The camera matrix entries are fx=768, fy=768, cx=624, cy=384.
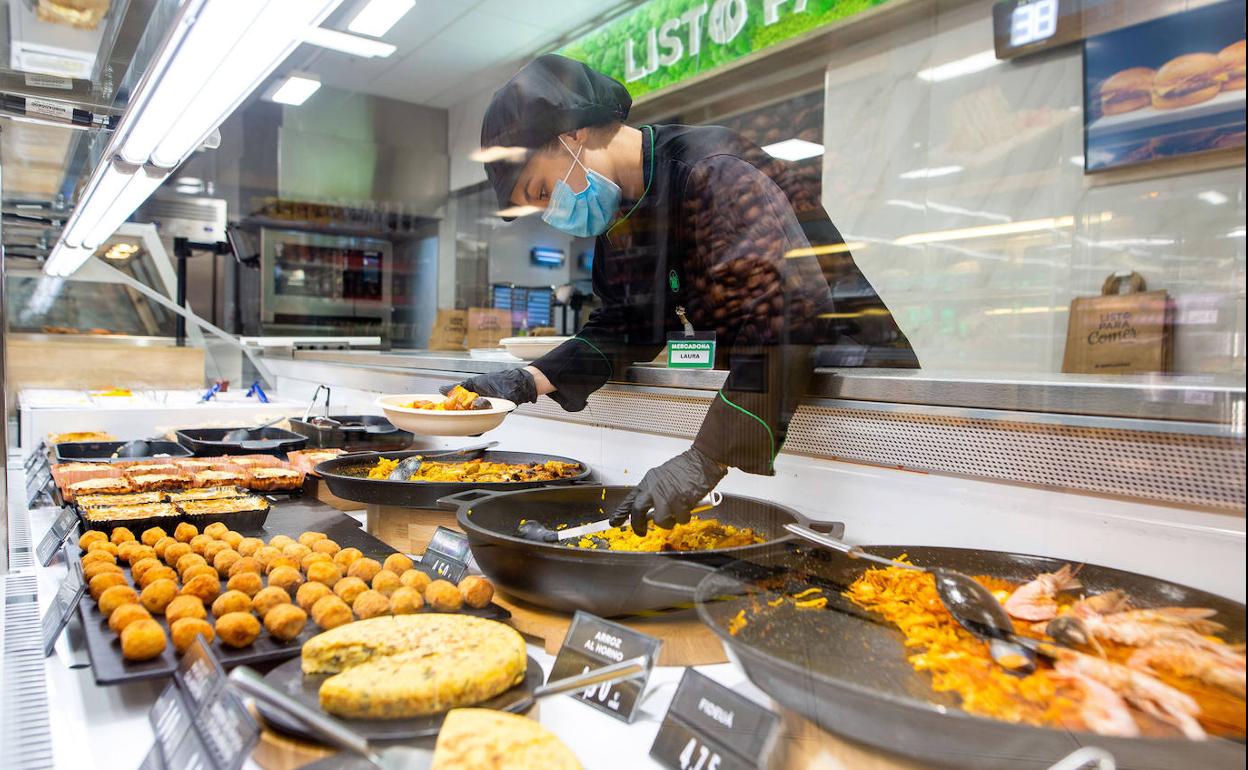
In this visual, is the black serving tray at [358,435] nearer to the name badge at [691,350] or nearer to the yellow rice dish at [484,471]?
the yellow rice dish at [484,471]

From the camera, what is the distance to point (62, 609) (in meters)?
1.08

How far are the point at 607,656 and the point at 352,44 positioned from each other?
157 cm

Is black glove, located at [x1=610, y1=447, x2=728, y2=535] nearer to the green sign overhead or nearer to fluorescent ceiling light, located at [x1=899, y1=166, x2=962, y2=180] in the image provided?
the green sign overhead

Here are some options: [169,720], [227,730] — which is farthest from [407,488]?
[227,730]

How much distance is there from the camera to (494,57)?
1.88 meters

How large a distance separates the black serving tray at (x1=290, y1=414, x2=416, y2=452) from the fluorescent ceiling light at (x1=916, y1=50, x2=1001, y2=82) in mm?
2761

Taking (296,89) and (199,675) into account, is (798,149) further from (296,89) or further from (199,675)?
(199,675)

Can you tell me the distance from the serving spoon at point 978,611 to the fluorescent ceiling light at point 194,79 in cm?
108

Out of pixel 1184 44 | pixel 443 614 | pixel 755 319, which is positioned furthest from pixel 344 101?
pixel 1184 44

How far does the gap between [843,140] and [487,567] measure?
10.6ft

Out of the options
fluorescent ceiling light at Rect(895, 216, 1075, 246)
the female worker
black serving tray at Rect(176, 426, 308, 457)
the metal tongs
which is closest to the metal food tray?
the female worker

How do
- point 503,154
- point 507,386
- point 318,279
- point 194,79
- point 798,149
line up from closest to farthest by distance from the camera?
point 194,79, point 503,154, point 507,386, point 798,149, point 318,279

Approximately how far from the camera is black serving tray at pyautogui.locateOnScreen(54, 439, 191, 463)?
233 centimetres

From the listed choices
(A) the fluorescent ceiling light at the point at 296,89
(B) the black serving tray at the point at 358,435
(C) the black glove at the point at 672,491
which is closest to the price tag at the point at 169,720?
(C) the black glove at the point at 672,491
